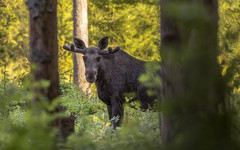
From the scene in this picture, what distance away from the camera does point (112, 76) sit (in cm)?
834

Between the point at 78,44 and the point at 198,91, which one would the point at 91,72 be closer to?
the point at 78,44

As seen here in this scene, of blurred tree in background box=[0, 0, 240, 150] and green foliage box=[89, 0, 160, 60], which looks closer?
blurred tree in background box=[0, 0, 240, 150]

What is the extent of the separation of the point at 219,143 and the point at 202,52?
60cm

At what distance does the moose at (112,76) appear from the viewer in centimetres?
805

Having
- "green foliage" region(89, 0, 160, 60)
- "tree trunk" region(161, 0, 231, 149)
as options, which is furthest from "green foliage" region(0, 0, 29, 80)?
"tree trunk" region(161, 0, 231, 149)

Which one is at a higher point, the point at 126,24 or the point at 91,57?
the point at 126,24

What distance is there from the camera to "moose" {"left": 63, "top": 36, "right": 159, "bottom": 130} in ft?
26.4

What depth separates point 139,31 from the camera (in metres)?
18.8

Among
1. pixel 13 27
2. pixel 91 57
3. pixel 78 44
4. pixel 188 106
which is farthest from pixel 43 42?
pixel 13 27

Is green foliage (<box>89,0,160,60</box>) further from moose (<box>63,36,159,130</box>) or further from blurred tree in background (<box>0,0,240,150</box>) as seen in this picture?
blurred tree in background (<box>0,0,240,150</box>)

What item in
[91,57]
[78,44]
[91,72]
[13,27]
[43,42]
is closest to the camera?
[43,42]

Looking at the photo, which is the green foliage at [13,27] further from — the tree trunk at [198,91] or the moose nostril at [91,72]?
the tree trunk at [198,91]

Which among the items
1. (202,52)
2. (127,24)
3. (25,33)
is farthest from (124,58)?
(25,33)

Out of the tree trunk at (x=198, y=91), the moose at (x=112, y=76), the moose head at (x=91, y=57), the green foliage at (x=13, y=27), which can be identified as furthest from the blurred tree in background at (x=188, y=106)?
the green foliage at (x=13, y=27)
